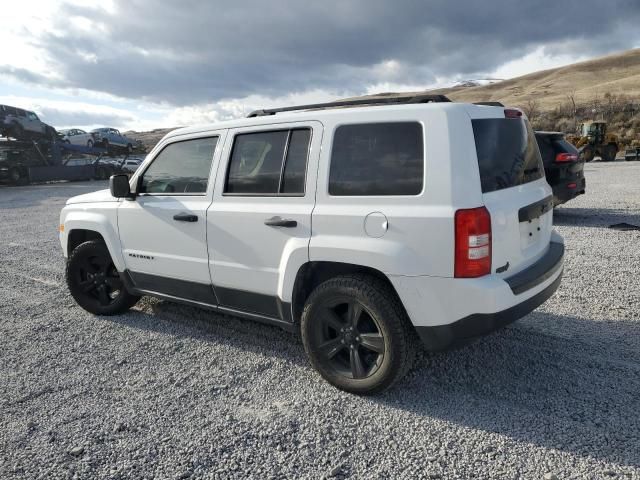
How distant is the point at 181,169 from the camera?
4137 millimetres

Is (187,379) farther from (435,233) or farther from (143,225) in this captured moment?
(435,233)

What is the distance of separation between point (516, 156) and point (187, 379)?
9.14ft

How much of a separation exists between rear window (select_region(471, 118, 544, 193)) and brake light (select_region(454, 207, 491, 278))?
0.70 feet

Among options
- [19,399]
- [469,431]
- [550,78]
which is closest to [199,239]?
[19,399]

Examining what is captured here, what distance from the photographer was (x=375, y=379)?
10.3 feet

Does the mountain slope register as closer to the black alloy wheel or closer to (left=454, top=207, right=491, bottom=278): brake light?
(left=454, top=207, right=491, bottom=278): brake light

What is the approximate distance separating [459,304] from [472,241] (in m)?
0.37

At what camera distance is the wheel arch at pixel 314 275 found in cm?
317

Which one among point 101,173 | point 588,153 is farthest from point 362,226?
point 588,153

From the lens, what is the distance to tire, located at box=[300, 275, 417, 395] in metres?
3.01

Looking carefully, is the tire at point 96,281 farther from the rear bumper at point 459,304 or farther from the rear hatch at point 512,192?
the rear hatch at point 512,192

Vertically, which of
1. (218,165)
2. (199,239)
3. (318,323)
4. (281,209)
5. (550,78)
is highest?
(550,78)

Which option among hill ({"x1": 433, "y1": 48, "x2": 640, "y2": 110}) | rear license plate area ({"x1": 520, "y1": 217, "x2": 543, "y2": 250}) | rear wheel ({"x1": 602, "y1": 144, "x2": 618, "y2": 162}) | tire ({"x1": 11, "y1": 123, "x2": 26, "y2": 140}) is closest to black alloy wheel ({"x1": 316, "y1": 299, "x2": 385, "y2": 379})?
rear license plate area ({"x1": 520, "y1": 217, "x2": 543, "y2": 250})

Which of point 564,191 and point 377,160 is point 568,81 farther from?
point 377,160
